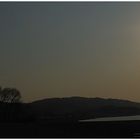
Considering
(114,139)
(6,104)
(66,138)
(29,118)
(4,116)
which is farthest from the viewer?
(6,104)

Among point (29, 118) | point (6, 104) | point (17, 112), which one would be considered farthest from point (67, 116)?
point (6, 104)

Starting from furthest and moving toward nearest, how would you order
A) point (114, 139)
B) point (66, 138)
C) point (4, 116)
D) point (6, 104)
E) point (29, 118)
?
point (6, 104) → point (4, 116) → point (29, 118) → point (66, 138) → point (114, 139)

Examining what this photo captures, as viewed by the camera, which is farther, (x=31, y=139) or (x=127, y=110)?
(x=127, y=110)

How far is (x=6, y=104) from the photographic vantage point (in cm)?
6744

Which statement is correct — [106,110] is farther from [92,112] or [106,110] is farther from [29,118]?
[29,118]

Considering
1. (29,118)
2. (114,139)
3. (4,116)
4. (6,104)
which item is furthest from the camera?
(6,104)

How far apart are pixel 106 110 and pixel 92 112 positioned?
5.70 m

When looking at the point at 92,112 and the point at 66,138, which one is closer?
the point at 66,138

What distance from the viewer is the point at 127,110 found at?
→ 69438 mm

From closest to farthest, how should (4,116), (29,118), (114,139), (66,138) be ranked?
(114,139)
(66,138)
(29,118)
(4,116)

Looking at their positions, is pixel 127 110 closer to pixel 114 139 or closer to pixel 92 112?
pixel 92 112

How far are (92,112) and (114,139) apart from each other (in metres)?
43.6

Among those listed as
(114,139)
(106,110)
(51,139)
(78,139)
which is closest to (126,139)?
(114,139)

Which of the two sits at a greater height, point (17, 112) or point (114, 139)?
point (17, 112)
